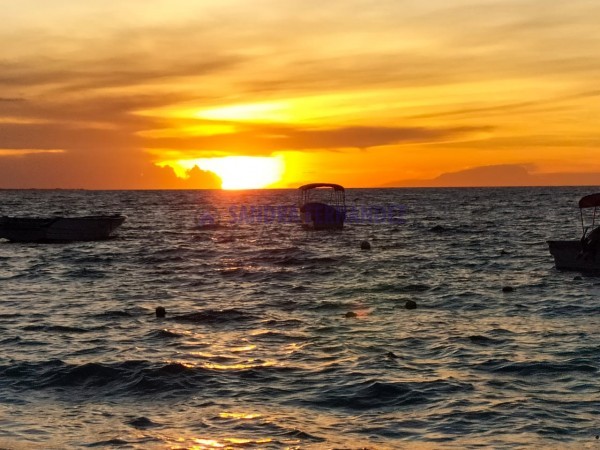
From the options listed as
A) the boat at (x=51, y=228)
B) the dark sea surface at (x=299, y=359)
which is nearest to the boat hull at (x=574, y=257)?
the dark sea surface at (x=299, y=359)

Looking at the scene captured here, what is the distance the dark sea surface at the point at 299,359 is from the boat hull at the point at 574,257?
2.35 ft

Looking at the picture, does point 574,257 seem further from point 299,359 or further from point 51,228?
point 51,228

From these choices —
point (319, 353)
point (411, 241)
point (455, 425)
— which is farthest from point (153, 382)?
point (411, 241)

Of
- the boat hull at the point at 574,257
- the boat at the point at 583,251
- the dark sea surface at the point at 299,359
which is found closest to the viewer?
the dark sea surface at the point at 299,359

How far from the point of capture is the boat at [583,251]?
35938 millimetres

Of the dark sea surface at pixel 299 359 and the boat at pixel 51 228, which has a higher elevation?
the boat at pixel 51 228

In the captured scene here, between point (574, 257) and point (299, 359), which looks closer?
point (299, 359)

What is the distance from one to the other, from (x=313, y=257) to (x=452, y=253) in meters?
10.3

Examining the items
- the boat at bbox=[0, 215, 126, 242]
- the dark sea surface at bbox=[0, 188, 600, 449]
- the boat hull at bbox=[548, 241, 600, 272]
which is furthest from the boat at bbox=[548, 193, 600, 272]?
the boat at bbox=[0, 215, 126, 242]

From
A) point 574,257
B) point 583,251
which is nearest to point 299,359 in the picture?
point 583,251

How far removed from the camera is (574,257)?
37.4 metres

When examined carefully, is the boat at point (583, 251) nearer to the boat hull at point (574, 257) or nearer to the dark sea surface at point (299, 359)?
the boat hull at point (574, 257)

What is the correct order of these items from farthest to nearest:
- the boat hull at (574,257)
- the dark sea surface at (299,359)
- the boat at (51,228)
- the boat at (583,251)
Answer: the boat at (51,228) → the boat hull at (574,257) → the boat at (583,251) → the dark sea surface at (299,359)

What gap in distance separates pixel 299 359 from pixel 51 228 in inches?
1760
